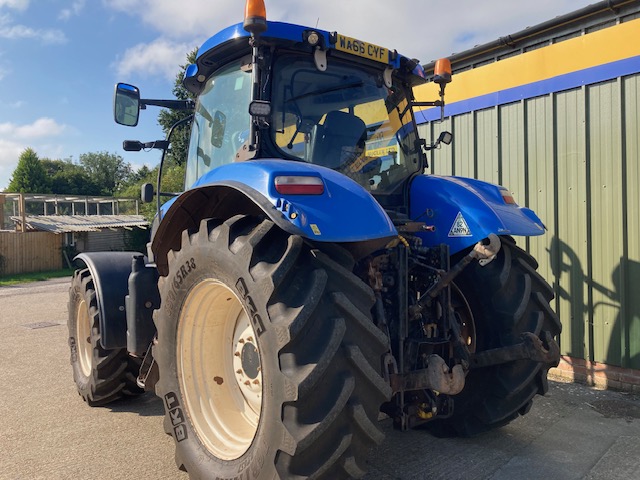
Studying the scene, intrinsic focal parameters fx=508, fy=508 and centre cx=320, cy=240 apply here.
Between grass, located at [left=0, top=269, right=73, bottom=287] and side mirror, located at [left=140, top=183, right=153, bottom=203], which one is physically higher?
side mirror, located at [left=140, top=183, right=153, bottom=203]

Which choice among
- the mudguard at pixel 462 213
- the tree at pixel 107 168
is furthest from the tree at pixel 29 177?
the mudguard at pixel 462 213

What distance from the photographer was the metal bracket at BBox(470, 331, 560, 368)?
291 cm

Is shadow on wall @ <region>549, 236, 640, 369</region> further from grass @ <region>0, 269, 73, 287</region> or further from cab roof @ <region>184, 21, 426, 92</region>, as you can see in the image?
grass @ <region>0, 269, 73, 287</region>

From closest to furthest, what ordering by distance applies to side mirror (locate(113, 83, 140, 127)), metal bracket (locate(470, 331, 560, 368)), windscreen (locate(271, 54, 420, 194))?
metal bracket (locate(470, 331, 560, 368)) → windscreen (locate(271, 54, 420, 194)) → side mirror (locate(113, 83, 140, 127))

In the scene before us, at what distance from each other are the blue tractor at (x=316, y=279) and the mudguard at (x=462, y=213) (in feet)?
0.04

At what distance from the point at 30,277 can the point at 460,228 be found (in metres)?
21.1

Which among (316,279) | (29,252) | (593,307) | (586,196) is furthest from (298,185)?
(29,252)

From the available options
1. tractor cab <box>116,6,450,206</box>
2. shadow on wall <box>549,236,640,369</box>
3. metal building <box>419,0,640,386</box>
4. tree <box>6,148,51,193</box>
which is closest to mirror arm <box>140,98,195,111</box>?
tractor cab <box>116,6,450,206</box>

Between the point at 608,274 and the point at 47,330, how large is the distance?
8177 millimetres

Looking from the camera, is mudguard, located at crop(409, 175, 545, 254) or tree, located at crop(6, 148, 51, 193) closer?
mudguard, located at crop(409, 175, 545, 254)

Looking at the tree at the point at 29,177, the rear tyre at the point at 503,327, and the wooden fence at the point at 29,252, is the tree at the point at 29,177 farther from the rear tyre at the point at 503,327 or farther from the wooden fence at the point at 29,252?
the rear tyre at the point at 503,327

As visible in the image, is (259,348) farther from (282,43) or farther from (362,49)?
(362,49)

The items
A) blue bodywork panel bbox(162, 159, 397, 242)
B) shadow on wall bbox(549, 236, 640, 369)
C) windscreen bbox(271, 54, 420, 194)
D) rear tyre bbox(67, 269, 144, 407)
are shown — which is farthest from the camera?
shadow on wall bbox(549, 236, 640, 369)

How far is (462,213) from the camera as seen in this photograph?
320 cm
